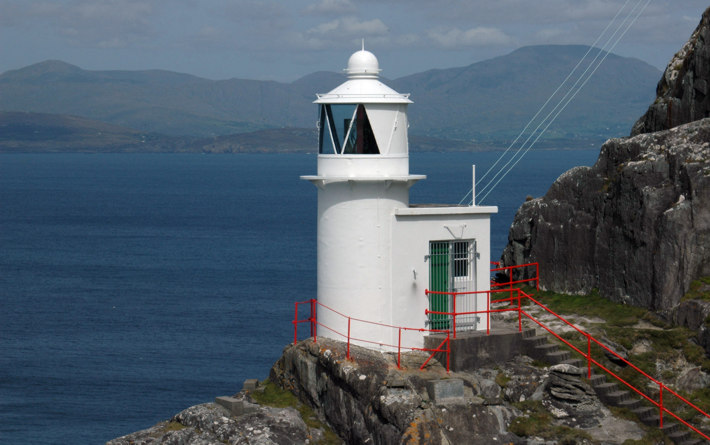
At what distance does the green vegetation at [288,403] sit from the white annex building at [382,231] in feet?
6.73

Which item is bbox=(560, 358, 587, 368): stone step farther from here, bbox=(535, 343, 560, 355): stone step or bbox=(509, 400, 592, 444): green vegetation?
bbox=(509, 400, 592, 444): green vegetation

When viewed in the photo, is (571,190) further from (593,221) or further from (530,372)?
(530,372)

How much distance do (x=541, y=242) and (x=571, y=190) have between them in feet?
6.29

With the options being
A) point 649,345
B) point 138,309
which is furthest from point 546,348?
point 138,309

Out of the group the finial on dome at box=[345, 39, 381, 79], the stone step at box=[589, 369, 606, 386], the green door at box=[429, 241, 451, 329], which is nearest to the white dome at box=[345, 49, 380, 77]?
the finial on dome at box=[345, 39, 381, 79]

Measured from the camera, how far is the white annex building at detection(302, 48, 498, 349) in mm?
27891

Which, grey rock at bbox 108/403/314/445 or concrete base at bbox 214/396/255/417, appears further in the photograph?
concrete base at bbox 214/396/255/417

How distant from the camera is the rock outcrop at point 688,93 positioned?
34.4 m

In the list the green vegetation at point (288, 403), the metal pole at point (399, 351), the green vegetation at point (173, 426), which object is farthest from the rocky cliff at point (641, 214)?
the green vegetation at point (173, 426)

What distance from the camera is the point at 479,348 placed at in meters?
27.4

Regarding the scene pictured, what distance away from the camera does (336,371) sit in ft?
89.2

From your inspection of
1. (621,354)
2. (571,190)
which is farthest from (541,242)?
(621,354)

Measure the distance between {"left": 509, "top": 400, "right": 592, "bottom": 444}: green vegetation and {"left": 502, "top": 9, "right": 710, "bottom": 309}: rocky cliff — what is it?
611 centimetres

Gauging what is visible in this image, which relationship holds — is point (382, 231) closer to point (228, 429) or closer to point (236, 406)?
point (236, 406)
